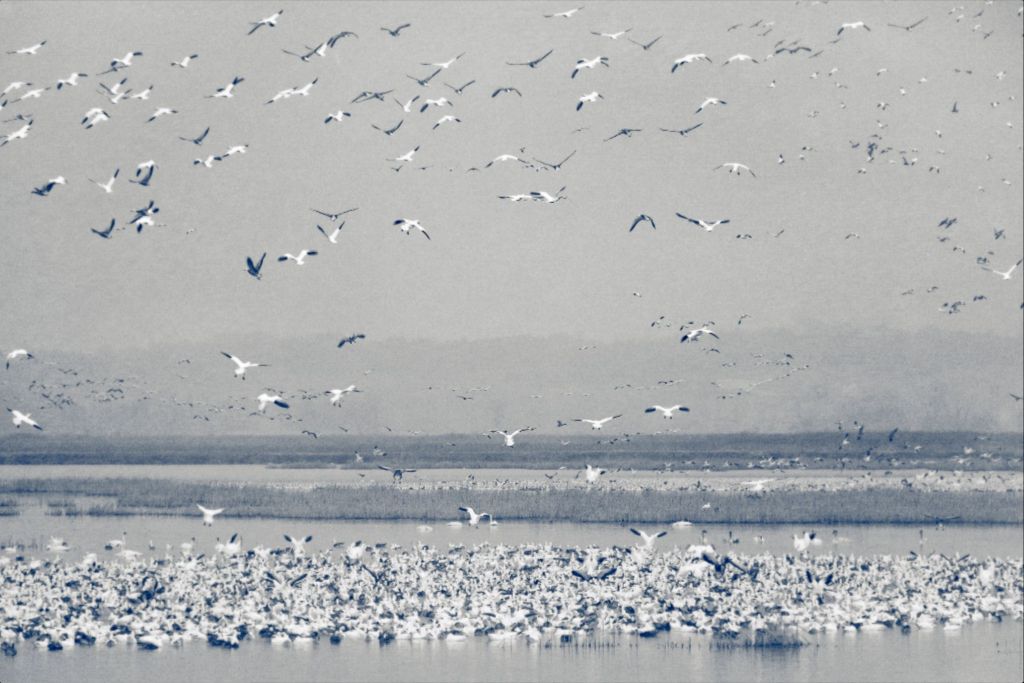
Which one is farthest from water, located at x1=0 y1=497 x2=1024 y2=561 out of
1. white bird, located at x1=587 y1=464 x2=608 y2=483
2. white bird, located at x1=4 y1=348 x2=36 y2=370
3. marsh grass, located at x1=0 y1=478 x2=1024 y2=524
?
white bird, located at x1=4 y1=348 x2=36 y2=370

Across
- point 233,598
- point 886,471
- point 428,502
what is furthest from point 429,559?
point 886,471

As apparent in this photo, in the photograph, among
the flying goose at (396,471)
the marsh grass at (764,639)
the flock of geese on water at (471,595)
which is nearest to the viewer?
the flock of geese on water at (471,595)

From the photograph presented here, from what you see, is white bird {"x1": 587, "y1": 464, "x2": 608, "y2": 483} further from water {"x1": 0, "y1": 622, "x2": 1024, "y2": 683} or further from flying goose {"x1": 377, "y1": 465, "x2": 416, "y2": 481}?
water {"x1": 0, "y1": 622, "x2": 1024, "y2": 683}

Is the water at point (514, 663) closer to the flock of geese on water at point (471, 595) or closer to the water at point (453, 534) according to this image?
the flock of geese on water at point (471, 595)

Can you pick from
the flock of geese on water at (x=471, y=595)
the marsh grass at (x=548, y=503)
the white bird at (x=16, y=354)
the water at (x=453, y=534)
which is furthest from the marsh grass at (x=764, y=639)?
the marsh grass at (x=548, y=503)

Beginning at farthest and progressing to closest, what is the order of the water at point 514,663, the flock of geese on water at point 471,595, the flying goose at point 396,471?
1. the flying goose at point 396,471
2. the flock of geese on water at point 471,595
3. the water at point 514,663

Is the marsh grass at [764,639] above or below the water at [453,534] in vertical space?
below


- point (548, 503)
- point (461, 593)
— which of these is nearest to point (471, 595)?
point (461, 593)
